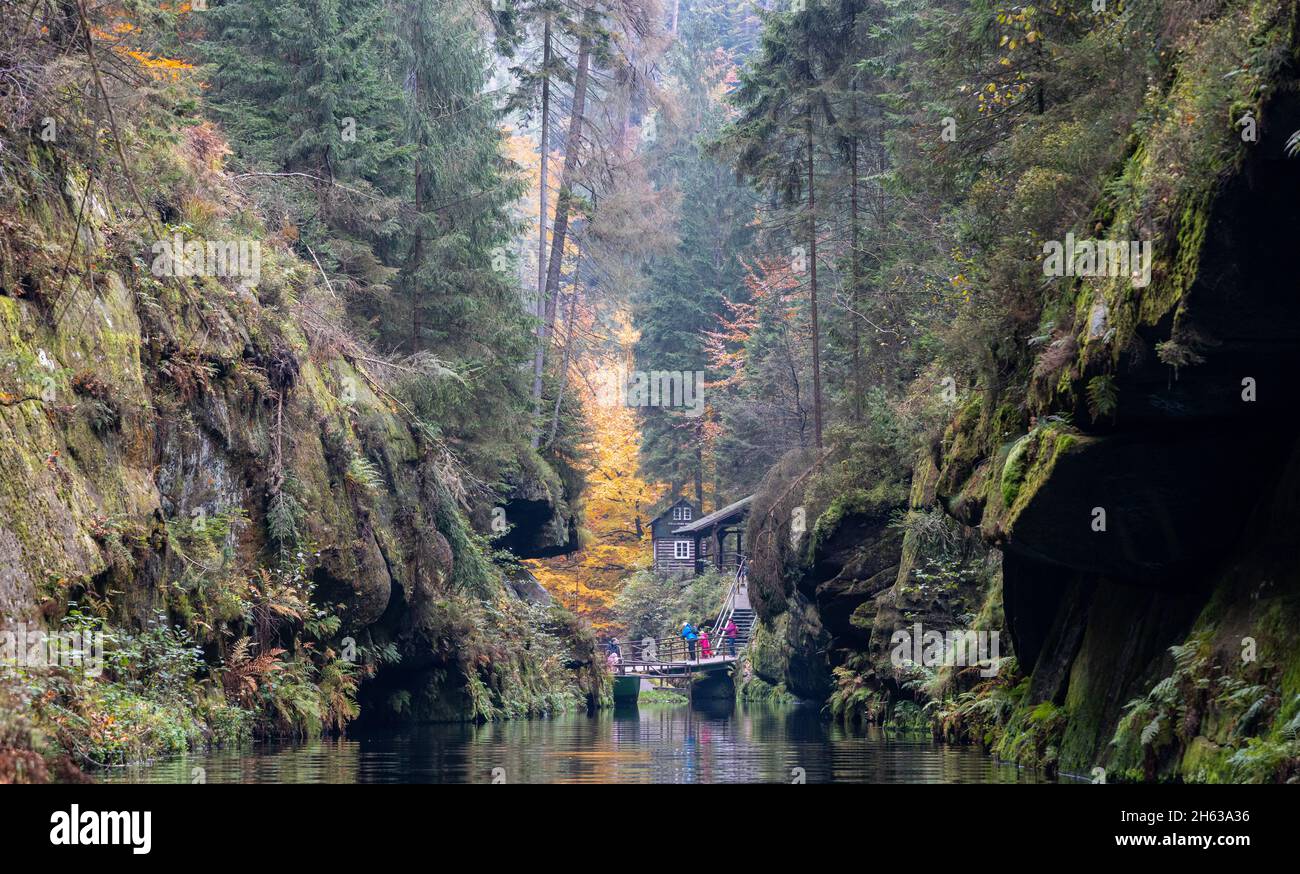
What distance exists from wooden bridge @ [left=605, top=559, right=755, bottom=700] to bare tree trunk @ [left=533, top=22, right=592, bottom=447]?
1206 cm

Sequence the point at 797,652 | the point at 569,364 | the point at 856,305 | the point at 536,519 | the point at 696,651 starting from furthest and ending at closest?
the point at 696,651, the point at 569,364, the point at 797,652, the point at 536,519, the point at 856,305

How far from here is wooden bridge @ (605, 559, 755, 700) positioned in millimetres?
47037

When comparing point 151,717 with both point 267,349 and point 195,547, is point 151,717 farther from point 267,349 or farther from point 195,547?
point 267,349

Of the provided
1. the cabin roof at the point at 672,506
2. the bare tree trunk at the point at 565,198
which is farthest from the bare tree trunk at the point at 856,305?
the cabin roof at the point at 672,506

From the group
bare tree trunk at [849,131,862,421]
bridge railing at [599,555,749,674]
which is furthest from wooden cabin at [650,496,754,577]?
bare tree trunk at [849,131,862,421]

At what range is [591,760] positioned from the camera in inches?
559

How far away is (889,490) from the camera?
26.8m

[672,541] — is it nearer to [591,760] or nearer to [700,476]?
[700,476]

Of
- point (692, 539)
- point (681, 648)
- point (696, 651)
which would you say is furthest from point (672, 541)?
point (696, 651)

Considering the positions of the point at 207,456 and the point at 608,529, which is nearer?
the point at 207,456

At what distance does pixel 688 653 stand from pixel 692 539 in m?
11.1

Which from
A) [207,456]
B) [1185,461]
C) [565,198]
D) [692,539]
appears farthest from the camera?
[692,539]

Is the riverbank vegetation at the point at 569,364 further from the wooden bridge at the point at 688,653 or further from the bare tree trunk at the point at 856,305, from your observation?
the wooden bridge at the point at 688,653

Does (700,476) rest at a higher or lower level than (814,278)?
lower
